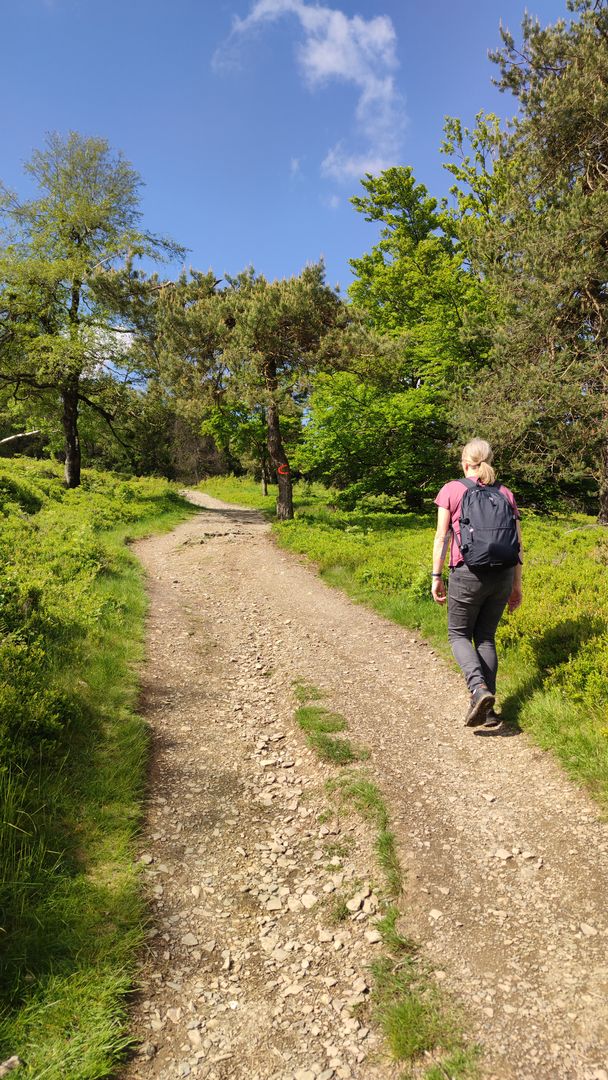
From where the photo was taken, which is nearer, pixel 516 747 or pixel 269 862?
pixel 269 862

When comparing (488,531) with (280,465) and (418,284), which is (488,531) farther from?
(418,284)

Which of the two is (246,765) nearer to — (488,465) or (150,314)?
(488,465)

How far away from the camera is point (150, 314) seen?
72.3 ft

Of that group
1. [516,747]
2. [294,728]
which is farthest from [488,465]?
[294,728]

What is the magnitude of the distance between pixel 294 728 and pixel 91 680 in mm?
2288

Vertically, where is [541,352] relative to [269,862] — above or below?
above

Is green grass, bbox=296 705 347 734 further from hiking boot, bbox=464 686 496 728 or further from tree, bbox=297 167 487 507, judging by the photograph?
tree, bbox=297 167 487 507

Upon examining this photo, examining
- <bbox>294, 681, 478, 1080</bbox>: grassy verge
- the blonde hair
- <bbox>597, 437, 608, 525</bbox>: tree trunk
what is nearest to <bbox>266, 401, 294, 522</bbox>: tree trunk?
<bbox>597, 437, 608, 525</bbox>: tree trunk

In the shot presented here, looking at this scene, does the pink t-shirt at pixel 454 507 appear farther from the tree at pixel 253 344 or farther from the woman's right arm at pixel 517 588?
the tree at pixel 253 344

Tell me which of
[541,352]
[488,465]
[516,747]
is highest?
[541,352]

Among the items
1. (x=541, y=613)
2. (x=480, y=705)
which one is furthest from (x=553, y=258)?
(x=480, y=705)

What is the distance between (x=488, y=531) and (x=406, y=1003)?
3325 mm

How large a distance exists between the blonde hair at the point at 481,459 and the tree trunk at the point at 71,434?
2086 cm

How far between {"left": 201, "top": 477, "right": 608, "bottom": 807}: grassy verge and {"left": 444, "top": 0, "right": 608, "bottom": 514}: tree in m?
2.88
